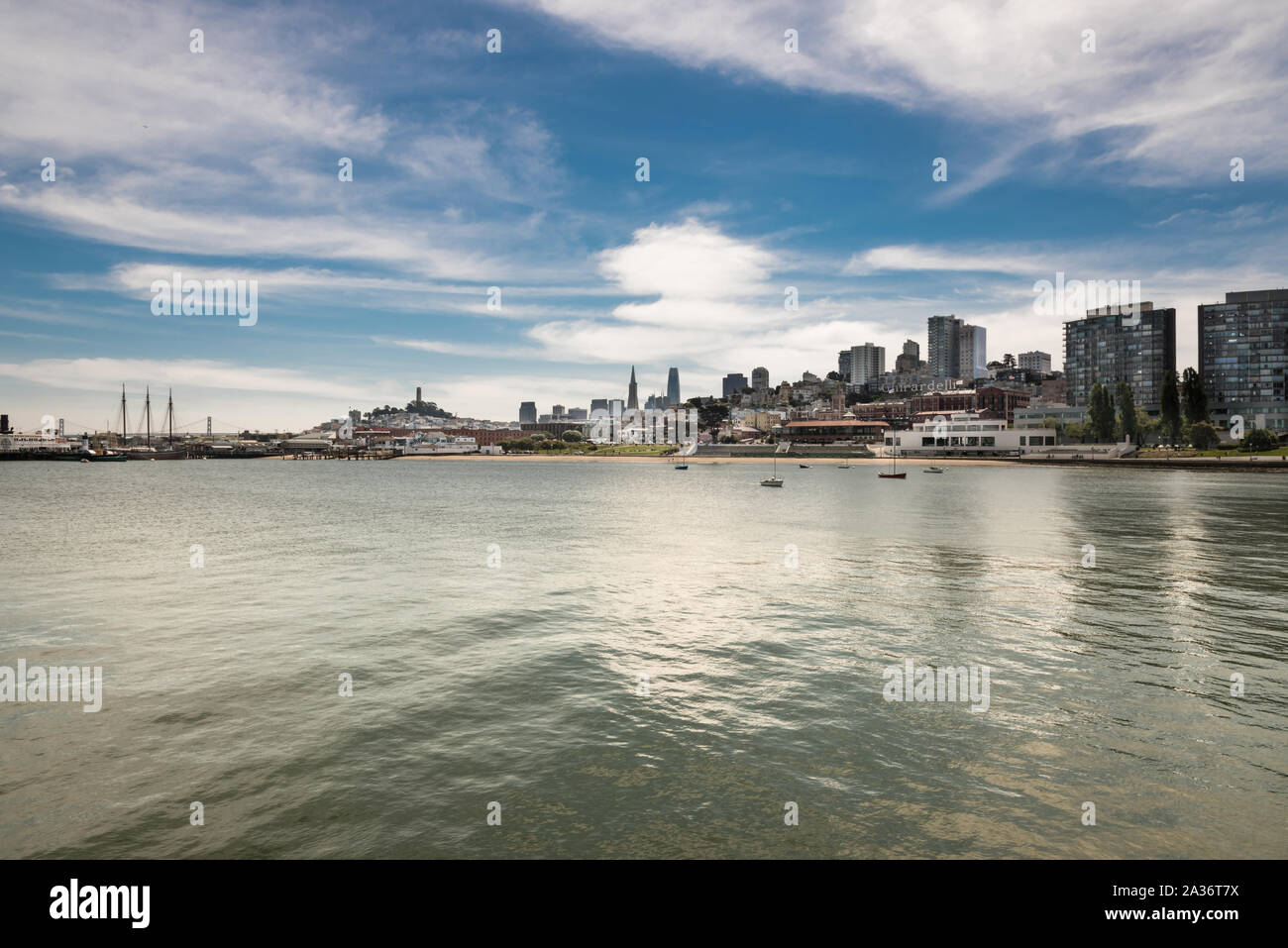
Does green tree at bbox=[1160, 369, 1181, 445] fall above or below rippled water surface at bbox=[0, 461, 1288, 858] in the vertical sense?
above

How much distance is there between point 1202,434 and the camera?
19388cm

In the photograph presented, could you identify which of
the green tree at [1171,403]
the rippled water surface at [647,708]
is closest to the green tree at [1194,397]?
the green tree at [1171,403]

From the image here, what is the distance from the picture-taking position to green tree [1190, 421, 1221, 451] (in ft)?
635

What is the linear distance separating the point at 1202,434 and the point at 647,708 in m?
237

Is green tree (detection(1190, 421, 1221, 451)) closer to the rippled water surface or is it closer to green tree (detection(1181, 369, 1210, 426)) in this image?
green tree (detection(1181, 369, 1210, 426))

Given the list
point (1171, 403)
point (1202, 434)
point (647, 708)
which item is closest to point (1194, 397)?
point (1171, 403)

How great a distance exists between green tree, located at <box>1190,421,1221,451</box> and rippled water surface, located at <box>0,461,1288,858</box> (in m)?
192

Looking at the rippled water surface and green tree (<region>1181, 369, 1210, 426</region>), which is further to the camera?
green tree (<region>1181, 369, 1210, 426</region>)

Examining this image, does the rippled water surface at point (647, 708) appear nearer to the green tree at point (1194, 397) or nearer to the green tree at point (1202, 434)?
the green tree at point (1194, 397)

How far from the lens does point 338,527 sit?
64250 mm

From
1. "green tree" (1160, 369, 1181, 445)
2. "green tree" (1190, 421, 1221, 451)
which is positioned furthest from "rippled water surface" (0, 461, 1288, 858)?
"green tree" (1190, 421, 1221, 451)

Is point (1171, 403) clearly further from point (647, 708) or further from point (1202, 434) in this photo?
point (647, 708)

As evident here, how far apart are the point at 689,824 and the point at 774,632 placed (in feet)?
47.2
